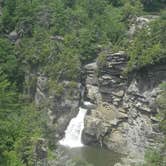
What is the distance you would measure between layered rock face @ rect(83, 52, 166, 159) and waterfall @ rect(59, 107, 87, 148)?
0.87 metres

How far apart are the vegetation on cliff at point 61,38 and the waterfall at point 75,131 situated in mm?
3886

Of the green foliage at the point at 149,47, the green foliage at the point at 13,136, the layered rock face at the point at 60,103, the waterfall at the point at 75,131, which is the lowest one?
the waterfall at the point at 75,131

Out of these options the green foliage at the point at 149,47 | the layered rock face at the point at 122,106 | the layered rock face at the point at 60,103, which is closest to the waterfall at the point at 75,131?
the layered rock face at the point at 60,103

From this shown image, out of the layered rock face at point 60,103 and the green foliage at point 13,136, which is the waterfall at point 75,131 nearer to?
the layered rock face at point 60,103

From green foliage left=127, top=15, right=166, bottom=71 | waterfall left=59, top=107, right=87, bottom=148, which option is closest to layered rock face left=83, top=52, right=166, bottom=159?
waterfall left=59, top=107, right=87, bottom=148

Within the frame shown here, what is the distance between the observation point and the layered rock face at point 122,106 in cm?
5012

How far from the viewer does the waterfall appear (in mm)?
53453

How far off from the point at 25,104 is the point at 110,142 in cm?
982

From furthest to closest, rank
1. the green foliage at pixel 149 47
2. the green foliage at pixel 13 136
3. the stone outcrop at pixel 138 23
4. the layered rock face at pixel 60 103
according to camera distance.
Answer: the stone outcrop at pixel 138 23, the layered rock face at pixel 60 103, the green foliage at pixel 149 47, the green foliage at pixel 13 136

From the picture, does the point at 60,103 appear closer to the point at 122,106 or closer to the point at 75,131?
the point at 75,131

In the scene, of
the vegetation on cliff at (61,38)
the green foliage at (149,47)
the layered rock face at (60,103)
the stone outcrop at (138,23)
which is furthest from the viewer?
the stone outcrop at (138,23)

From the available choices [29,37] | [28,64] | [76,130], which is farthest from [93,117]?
[29,37]

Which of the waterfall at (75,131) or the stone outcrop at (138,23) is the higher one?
the stone outcrop at (138,23)

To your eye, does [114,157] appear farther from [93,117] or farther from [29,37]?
[29,37]
